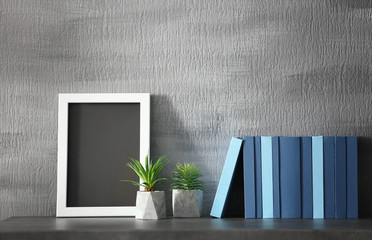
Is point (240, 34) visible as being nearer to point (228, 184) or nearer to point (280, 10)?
point (280, 10)

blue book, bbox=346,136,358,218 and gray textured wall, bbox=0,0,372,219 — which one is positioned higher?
gray textured wall, bbox=0,0,372,219

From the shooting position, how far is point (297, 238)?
1.01m

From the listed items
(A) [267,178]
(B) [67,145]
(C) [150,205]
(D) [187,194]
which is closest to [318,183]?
(A) [267,178]

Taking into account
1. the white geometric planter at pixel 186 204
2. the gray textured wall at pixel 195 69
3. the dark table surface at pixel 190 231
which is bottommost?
the dark table surface at pixel 190 231

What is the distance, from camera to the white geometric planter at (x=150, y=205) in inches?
47.9

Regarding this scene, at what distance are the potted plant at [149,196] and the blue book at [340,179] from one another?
49 cm

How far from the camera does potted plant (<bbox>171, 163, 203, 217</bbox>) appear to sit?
127 cm

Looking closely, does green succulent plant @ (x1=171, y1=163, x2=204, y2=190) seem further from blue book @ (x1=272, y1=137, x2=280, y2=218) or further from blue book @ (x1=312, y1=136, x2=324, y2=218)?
blue book @ (x1=312, y1=136, x2=324, y2=218)

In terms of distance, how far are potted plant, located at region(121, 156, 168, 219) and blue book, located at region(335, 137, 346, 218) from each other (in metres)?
0.49

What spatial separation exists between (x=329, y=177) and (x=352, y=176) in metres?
0.07

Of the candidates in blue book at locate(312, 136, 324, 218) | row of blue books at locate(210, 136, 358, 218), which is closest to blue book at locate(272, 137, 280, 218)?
row of blue books at locate(210, 136, 358, 218)

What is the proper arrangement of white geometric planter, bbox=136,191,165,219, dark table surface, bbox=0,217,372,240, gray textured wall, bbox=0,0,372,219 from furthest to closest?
gray textured wall, bbox=0,0,372,219 < white geometric planter, bbox=136,191,165,219 < dark table surface, bbox=0,217,372,240

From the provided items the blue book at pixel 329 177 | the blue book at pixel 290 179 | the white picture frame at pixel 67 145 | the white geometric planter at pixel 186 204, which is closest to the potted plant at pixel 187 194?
the white geometric planter at pixel 186 204

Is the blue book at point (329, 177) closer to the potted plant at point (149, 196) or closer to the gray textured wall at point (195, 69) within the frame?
the gray textured wall at point (195, 69)
